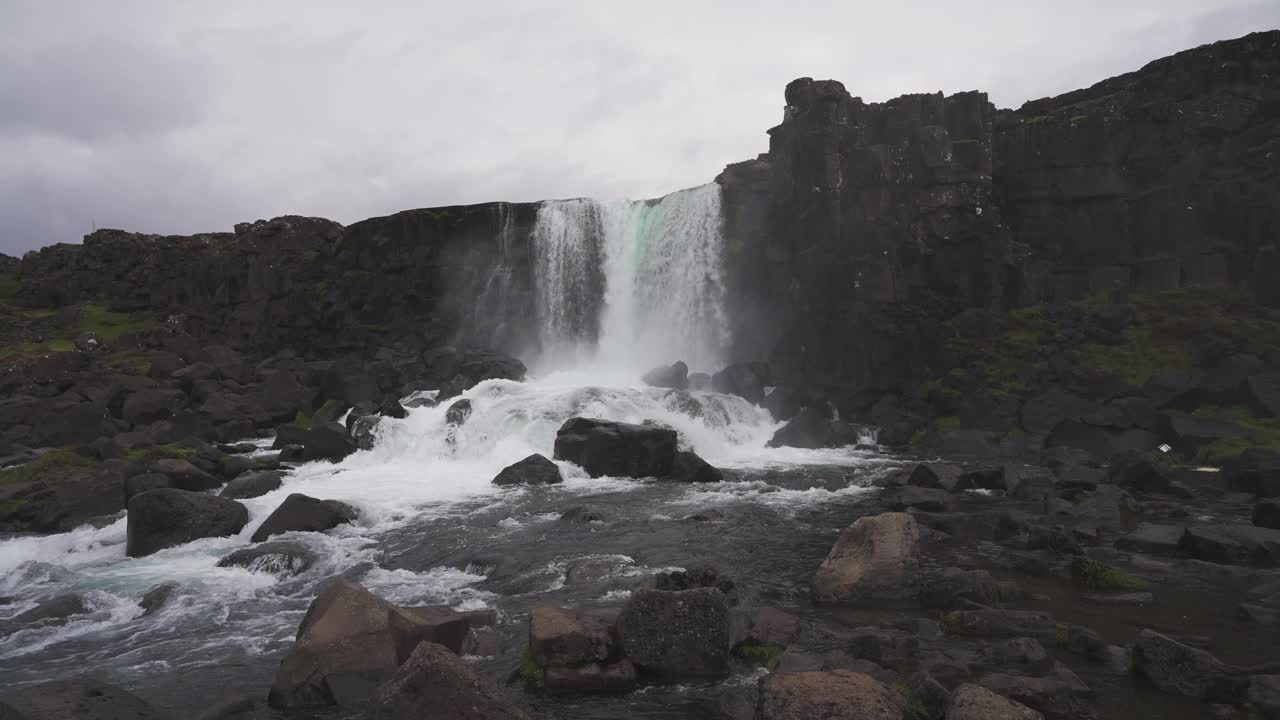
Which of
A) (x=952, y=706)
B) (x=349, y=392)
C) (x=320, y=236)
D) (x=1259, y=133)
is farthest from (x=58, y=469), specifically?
(x=1259, y=133)

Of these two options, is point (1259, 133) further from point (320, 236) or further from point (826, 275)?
point (320, 236)

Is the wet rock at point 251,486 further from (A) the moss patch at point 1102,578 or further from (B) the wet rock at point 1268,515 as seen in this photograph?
(B) the wet rock at point 1268,515

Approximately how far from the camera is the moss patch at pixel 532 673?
862 centimetres

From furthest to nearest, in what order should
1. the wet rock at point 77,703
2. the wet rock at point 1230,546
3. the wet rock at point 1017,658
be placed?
the wet rock at point 1230,546, the wet rock at point 1017,658, the wet rock at point 77,703

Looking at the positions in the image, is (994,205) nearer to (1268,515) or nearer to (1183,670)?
(1268,515)

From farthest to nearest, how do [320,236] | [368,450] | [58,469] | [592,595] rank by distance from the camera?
[320,236], [368,450], [58,469], [592,595]

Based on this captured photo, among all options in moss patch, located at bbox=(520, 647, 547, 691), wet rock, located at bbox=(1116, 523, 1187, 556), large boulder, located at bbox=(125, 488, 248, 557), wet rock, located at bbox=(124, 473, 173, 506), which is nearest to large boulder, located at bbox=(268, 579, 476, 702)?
moss patch, located at bbox=(520, 647, 547, 691)

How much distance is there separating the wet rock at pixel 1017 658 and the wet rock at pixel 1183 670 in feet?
3.28

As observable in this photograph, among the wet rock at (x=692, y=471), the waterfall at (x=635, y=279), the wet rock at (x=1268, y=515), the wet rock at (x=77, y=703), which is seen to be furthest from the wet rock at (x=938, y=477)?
the waterfall at (x=635, y=279)

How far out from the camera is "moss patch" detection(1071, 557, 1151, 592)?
12.0 m

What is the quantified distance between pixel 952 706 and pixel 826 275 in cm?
3480

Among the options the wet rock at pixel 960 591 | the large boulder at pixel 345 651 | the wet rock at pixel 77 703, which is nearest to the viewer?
the wet rock at pixel 77 703

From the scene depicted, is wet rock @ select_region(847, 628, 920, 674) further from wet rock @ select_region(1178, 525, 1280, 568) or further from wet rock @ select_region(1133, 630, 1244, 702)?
wet rock @ select_region(1178, 525, 1280, 568)

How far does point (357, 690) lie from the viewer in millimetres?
8289
